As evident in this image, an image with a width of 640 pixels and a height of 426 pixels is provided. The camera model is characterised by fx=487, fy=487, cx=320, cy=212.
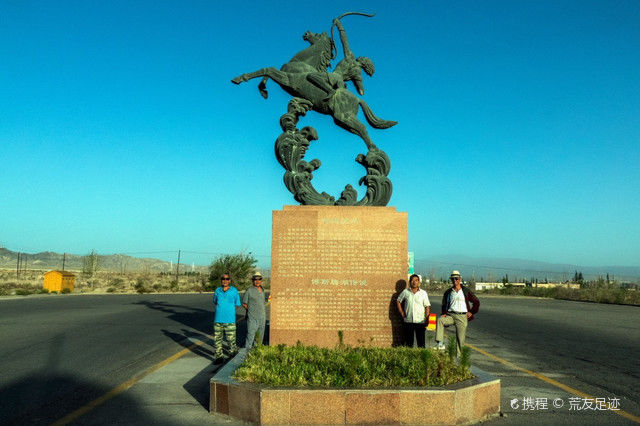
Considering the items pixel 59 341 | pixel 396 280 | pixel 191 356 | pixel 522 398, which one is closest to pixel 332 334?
pixel 396 280

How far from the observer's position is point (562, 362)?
31.7 ft

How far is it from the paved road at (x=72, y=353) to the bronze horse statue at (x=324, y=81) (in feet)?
19.3

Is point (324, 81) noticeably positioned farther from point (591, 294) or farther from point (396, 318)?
point (591, 294)

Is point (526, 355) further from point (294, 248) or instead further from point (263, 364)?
point (263, 364)

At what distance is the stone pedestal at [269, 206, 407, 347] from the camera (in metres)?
9.23

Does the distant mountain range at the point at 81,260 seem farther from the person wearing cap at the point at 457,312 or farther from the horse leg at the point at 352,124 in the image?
the person wearing cap at the point at 457,312

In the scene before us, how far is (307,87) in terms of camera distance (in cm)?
1084

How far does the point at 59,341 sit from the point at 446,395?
10.2 meters

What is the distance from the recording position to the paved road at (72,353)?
6.30m

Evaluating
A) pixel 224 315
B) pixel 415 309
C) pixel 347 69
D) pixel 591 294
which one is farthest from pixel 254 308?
pixel 591 294

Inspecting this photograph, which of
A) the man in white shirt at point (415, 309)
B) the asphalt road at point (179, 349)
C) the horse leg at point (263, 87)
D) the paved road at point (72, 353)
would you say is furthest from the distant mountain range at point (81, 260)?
the man in white shirt at point (415, 309)

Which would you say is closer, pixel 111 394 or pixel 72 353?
pixel 111 394

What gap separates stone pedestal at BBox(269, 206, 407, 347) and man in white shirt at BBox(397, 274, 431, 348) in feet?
1.58

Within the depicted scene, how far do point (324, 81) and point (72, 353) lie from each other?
7.85 metres
